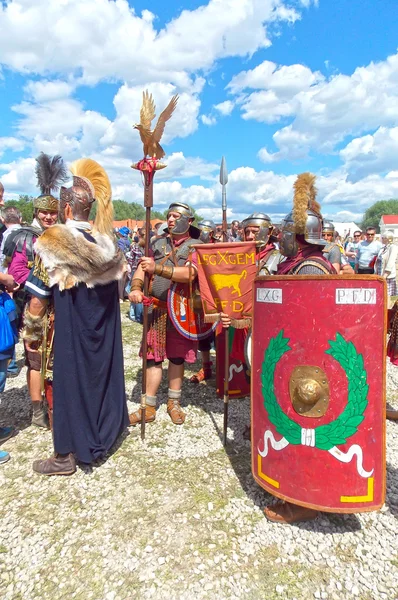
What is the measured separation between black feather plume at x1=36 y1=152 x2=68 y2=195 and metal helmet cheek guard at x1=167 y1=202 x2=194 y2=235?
3.08 m

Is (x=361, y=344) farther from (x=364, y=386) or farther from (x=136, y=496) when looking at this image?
(x=136, y=496)

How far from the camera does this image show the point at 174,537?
229 centimetres

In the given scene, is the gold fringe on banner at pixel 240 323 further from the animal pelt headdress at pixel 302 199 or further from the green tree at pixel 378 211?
the green tree at pixel 378 211

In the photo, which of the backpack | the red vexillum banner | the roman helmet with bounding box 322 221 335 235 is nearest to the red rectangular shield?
the red vexillum banner

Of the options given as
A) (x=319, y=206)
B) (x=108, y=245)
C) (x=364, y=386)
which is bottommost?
(x=364, y=386)

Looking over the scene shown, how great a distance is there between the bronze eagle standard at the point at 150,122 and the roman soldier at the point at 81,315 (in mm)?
500

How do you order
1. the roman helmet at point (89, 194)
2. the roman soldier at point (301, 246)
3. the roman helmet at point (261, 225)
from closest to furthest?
the roman soldier at point (301, 246)
the roman helmet at point (89, 194)
the roman helmet at point (261, 225)

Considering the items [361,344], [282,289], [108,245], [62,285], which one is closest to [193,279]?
[108,245]

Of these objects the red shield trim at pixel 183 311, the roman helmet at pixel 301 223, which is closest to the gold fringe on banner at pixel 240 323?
the red shield trim at pixel 183 311

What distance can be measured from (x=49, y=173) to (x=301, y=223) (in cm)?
499

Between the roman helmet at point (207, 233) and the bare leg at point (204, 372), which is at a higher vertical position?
the roman helmet at point (207, 233)

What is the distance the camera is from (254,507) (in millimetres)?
2559

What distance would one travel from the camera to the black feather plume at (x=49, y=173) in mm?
6141

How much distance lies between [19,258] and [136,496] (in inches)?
121
